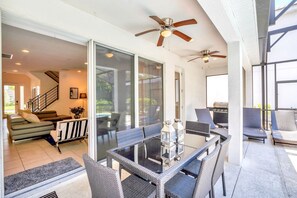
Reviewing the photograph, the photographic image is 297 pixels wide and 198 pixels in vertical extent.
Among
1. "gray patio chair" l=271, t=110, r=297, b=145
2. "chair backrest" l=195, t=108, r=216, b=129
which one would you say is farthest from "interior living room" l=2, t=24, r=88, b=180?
"gray patio chair" l=271, t=110, r=297, b=145

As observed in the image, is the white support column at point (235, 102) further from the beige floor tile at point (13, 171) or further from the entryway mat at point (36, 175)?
the beige floor tile at point (13, 171)

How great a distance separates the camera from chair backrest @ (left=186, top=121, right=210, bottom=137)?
2473mm

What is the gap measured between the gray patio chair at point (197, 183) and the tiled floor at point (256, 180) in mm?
748

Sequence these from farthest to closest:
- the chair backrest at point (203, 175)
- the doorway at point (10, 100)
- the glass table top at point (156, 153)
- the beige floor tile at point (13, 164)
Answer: the doorway at point (10, 100), the beige floor tile at point (13, 164), the glass table top at point (156, 153), the chair backrest at point (203, 175)

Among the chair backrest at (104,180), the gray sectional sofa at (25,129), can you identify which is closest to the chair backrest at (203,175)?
the chair backrest at (104,180)

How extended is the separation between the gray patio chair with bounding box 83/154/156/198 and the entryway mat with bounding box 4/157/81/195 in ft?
5.21

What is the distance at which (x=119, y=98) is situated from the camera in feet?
10.1

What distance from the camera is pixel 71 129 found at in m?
3.48

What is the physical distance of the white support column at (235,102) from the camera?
271cm

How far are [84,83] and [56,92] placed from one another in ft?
6.18

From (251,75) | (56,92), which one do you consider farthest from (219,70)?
(56,92)

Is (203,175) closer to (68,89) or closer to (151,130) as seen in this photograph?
(151,130)

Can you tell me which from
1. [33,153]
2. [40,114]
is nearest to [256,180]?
[33,153]

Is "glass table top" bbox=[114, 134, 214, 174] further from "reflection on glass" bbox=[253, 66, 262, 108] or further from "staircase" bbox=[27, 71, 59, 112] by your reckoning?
"staircase" bbox=[27, 71, 59, 112]
